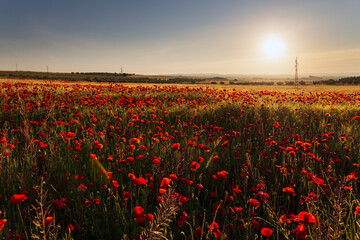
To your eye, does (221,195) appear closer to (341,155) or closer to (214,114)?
(341,155)

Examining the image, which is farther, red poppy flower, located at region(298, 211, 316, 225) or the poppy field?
the poppy field

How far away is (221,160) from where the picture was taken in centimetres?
330

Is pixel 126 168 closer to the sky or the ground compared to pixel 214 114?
closer to the ground

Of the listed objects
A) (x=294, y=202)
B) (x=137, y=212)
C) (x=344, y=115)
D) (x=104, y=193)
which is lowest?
(x=294, y=202)

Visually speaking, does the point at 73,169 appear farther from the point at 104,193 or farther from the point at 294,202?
the point at 294,202

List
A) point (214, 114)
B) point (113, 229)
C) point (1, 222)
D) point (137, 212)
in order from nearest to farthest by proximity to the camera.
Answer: point (1, 222), point (137, 212), point (113, 229), point (214, 114)

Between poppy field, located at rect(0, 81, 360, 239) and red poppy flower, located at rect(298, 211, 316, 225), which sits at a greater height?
red poppy flower, located at rect(298, 211, 316, 225)

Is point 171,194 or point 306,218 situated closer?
point 306,218

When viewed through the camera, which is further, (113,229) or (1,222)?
(113,229)

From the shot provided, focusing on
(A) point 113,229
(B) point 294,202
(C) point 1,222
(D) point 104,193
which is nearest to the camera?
(C) point 1,222

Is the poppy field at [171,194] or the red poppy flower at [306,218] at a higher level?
the red poppy flower at [306,218]

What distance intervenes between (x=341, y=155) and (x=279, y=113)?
334cm

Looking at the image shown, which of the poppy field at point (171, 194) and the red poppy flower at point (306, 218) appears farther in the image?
the poppy field at point (171, 194)

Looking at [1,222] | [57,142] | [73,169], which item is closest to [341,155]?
[73,169]
